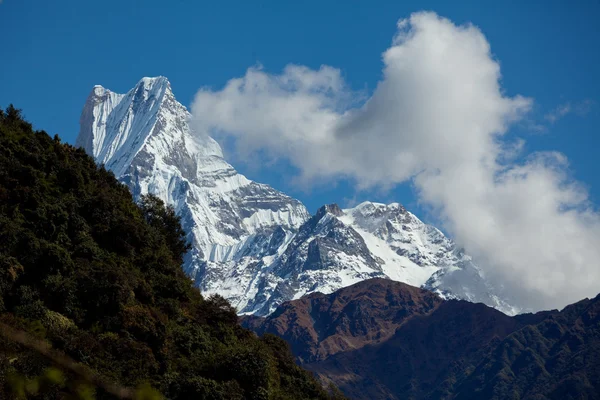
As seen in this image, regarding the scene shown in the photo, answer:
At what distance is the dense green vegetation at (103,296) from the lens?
4941 centimetres

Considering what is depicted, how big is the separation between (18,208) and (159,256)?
504 inches

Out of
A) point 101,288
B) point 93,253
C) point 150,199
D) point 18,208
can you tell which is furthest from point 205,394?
point 150,199

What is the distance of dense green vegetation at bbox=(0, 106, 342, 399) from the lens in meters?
49.4

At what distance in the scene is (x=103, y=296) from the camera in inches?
2098

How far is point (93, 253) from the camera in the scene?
58.8 m

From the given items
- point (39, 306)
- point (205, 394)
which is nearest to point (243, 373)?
point (205, 394)

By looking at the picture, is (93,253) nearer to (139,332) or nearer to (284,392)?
(139,332)

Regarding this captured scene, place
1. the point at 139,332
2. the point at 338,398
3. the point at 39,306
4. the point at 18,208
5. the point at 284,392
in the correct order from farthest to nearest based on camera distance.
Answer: the point at 338,398
the point at 284,392
the point at 18,208
the point at 139,332
the point at 39,306

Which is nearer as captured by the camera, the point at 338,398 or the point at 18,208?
the point at 18,208

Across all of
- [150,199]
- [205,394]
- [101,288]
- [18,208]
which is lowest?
[205,394]

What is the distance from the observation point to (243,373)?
2207 inches

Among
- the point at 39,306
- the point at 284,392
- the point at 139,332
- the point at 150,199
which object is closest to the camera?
the point at 39,306

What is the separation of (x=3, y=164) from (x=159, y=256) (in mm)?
14205

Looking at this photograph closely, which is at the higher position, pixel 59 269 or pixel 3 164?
pixel 3 164
